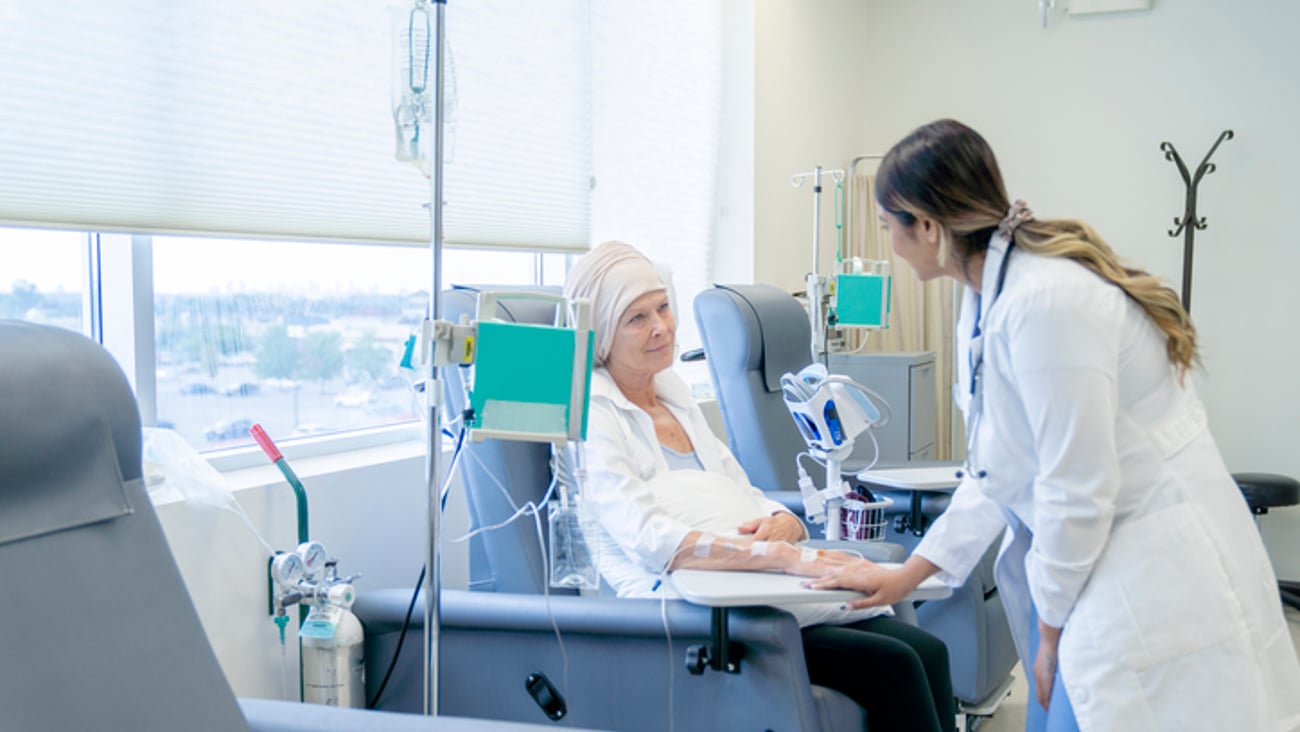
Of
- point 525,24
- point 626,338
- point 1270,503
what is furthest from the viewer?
point 1270,503

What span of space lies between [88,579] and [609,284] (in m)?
1.09

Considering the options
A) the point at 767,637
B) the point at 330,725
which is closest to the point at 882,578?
the point at 767,637

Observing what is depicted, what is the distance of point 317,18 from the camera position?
83.4 inches

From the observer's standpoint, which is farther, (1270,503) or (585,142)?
Result: (1270,503)

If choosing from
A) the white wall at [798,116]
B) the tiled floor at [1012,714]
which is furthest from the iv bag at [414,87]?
the white wall at [798,116]

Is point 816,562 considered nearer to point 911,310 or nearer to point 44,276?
point 44,276

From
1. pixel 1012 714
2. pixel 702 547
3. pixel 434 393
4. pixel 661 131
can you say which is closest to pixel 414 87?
pixel 434 393

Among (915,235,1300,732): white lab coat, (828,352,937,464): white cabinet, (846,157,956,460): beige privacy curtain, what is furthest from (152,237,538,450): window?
(846,157,956,460): beige privacy curtain

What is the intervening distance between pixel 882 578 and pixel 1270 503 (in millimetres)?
2959

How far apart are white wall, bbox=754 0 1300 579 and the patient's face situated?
71.4 inches

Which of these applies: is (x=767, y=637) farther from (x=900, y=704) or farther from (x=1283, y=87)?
(x=1283, y=87)

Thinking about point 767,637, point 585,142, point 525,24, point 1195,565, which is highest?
point 525,24

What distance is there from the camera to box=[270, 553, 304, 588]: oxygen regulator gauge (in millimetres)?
1632

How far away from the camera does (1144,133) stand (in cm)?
434
